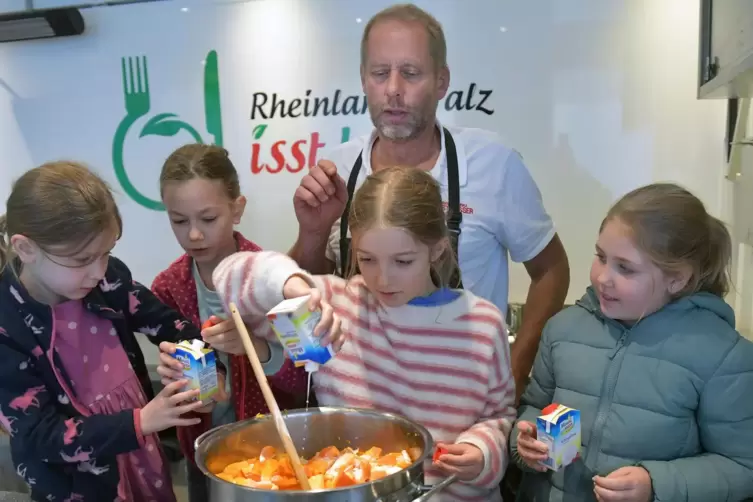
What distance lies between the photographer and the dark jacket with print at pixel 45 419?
1.02 meters

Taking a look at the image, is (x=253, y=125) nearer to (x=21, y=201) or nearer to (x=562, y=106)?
(x=562, y=106)

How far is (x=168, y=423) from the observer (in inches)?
39.7

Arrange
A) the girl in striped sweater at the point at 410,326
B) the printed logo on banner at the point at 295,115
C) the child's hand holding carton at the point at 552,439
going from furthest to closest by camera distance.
Result: the printed logo on banner at the point at 295,115, the girl in striped sweater at the point at 410,326, the child's hand holding carton at the point at 552,439

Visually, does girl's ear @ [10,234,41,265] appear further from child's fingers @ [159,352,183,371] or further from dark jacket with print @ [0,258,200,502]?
child's fingers @ [159,352,183,371]

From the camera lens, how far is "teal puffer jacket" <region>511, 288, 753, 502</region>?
99 cm

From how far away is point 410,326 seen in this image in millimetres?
1151

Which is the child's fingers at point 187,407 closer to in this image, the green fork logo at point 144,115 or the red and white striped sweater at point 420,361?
the red and white striped sweater at point 420,361

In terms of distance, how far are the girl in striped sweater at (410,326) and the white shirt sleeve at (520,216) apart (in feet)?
0.98

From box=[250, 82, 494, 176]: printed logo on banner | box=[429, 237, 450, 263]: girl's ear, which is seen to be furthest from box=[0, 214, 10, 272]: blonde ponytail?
box=[250, 82, 494, 176]: printed logo on banner

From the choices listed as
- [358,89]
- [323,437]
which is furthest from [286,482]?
[358,89]

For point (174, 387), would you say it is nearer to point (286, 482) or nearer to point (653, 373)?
point (286, 482)

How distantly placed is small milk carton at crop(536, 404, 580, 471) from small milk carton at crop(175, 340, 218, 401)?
20.2 inches

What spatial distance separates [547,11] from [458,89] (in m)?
0.40

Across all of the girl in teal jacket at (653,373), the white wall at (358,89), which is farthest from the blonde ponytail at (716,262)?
the white wall at (358,89)
